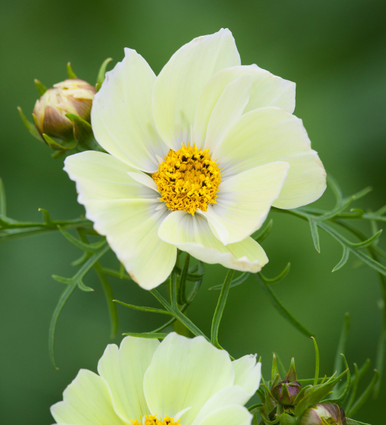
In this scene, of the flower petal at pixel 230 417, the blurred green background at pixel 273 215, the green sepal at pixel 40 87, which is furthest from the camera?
the blurred green background at pixel 273 215

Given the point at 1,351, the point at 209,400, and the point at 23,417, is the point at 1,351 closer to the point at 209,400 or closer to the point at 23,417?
the point at 23,417

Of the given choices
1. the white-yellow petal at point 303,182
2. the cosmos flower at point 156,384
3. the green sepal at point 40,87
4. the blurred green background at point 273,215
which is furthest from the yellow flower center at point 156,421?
the blurred green background at point 273,215

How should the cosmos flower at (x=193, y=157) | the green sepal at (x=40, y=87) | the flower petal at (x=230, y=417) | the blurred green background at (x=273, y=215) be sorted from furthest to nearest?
the blurred green background at (x=273, y=215) → the green sepal at (x=40, y=87) → the cosmos flower at (x=193, y=157) → the flower petal at (x=230, y=417)

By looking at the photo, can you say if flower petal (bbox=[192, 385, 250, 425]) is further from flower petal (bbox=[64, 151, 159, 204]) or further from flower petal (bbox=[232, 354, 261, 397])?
flower petal (bbox=[64, 151, 159, 204])

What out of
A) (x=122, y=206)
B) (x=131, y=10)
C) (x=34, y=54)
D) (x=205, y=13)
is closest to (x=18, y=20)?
(x=34, y=54)

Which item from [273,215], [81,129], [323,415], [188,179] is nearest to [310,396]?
[323,415]

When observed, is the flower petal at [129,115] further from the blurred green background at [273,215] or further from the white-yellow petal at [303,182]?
the blurred green background at [273,215]
